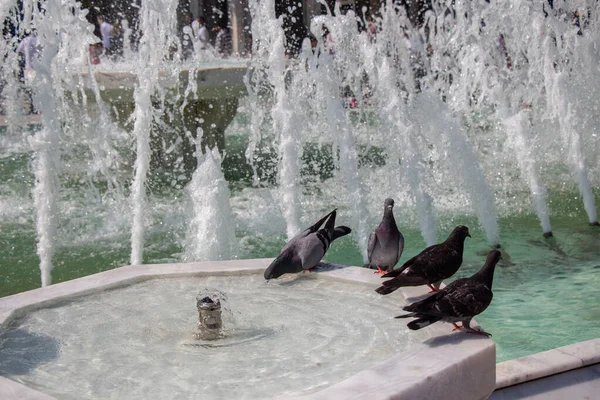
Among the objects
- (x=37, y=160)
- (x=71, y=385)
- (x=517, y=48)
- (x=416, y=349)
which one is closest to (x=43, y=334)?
(x=71, y=385)

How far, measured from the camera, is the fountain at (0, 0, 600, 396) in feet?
18.7

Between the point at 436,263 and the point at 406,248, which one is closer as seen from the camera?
the point at 436,263

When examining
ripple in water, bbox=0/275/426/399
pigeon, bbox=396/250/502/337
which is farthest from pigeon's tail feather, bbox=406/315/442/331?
ripple in water, bbox=0/275/426/399

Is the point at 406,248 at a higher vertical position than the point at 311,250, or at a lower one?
lower

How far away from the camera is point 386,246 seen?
11.6 ft

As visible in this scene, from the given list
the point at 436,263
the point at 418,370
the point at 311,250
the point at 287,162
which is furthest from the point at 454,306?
the point at 287,162

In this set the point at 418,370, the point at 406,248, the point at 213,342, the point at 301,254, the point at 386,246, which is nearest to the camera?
the point at 418,370

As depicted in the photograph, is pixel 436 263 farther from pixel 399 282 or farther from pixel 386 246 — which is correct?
pixel 386 246

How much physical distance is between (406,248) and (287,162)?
3.43 ft

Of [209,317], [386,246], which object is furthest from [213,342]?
[386,246]

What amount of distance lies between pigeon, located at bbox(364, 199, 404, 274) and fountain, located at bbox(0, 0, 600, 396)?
0.87 m

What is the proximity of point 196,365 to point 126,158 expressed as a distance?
737cm

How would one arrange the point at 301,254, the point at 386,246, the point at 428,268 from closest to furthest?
1. the point at 428,268
2. the point at 301,254
3. the point at 386,246

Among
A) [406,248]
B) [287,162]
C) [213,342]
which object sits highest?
[287,162]
